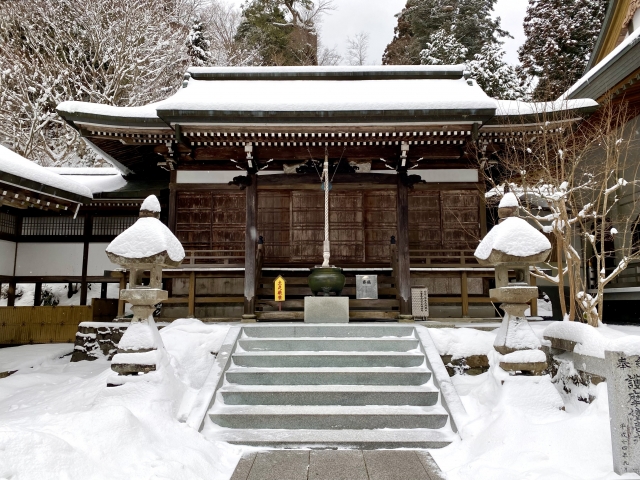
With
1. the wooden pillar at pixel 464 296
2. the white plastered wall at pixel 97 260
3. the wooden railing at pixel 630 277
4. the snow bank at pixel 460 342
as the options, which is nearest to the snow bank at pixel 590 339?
the snow bank at pixel 460 342

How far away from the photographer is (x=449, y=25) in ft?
88.8

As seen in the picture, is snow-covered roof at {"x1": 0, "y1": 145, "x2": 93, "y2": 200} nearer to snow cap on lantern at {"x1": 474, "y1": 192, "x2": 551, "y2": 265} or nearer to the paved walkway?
the paved walkway

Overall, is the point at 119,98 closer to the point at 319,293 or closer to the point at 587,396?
the point at 319,293

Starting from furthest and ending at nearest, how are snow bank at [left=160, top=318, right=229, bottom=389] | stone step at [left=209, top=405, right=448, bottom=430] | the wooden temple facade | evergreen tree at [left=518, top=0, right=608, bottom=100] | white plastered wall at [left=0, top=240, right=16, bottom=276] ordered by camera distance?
1. evergreen tree at [left=518, top=0, right=608, bottom=100]
2. white plastered wall at [left=0, top=240, right=16, bottom=276]
3. the wooden temple facade
4. snow bank at [left=160, top=318, right=229, bottom=389]
5. stone step at [left=209, top=405, right=448, bottom=430]

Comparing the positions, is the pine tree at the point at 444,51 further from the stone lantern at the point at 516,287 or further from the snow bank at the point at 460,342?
the stone lantern at the point at 516,287

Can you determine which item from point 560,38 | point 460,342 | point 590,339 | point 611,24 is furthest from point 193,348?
point 560,38

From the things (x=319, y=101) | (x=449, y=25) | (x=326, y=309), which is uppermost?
(x=449, y=25)

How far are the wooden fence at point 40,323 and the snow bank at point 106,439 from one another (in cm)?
504

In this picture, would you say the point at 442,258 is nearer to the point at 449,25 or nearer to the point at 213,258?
the point at 213,258

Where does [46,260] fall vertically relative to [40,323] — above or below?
above

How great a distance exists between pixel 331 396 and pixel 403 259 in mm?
4567

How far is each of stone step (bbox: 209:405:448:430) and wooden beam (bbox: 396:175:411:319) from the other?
3929 mm

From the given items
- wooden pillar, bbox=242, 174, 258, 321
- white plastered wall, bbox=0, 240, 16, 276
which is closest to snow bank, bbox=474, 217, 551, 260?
wooden pillar, bbox=242, 174, 258, 321

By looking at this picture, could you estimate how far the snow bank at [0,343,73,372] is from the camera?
8.88 metres
